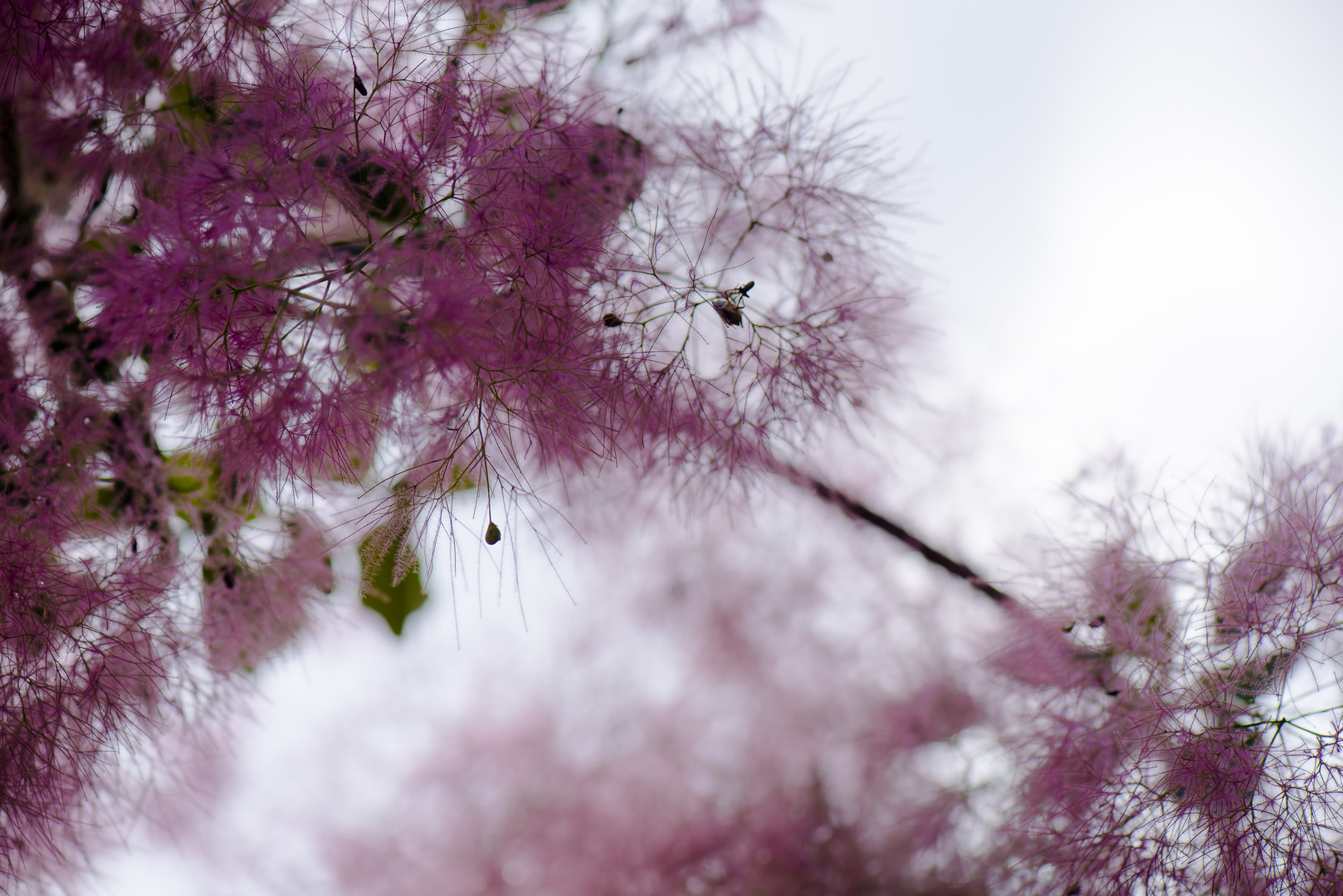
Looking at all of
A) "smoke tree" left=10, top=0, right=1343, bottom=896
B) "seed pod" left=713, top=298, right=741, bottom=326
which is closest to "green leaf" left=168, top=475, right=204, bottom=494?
"smoke tree" left=10, top=0, right=1343, bottom=896

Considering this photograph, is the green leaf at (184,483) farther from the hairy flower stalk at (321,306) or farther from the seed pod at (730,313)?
the seed pod at (730,313)

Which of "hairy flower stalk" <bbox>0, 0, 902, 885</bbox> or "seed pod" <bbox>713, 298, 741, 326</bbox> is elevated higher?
"hairy flower stalk" <bbox>0, 0, 902, 885</bbox>

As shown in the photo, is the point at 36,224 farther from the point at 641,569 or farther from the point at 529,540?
the point at 641,569

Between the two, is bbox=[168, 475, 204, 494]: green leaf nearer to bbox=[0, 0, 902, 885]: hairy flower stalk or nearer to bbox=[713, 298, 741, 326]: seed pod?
bbox=[0, 0, 902, 885]: hairy flower stalk

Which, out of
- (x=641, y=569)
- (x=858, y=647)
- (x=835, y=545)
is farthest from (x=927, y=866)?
(x=641, y=569)

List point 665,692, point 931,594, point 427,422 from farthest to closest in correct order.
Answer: point 665,692 → point 931,594 → point 427,422

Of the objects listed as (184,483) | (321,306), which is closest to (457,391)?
(321,306)
